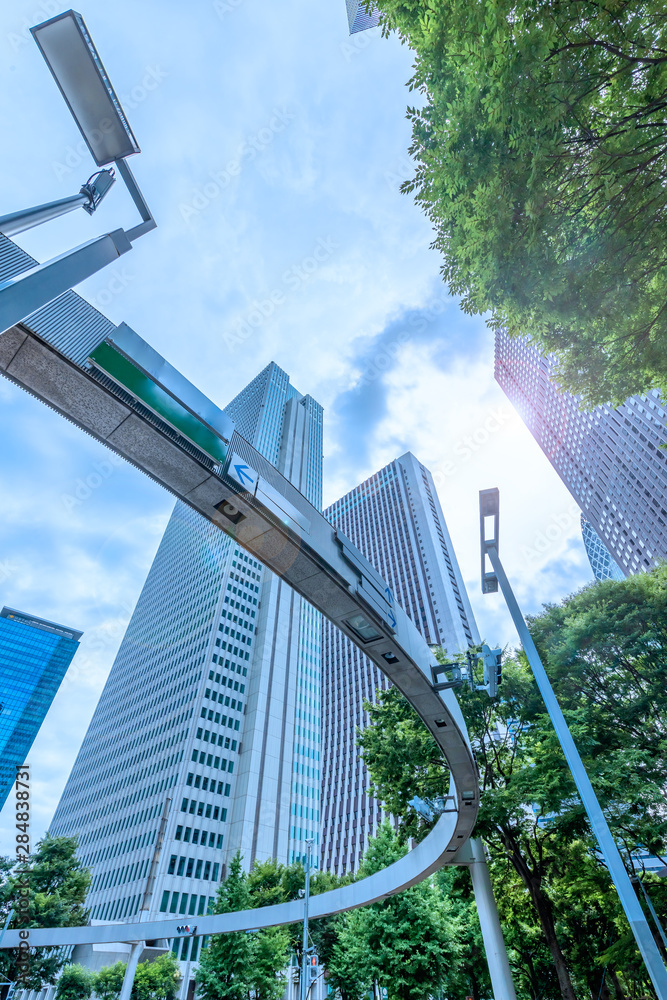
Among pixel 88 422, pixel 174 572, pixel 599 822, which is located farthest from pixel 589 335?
Answer: pixel 174 572

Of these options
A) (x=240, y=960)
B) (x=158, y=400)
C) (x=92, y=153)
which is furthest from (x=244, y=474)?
(x=240, y=960)

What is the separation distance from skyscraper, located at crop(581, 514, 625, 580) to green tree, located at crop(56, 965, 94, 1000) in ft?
375

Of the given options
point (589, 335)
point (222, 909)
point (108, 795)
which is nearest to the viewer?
point (589, 335)

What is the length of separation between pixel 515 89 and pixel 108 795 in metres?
93.0

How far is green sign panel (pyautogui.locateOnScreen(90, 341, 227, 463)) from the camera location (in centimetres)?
561

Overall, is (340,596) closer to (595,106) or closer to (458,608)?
(595,106)

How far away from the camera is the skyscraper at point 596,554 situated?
11750 centimetres

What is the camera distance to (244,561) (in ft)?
298

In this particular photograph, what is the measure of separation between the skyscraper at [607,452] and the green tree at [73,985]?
65098 mm

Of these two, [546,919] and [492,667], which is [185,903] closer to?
[546,919]

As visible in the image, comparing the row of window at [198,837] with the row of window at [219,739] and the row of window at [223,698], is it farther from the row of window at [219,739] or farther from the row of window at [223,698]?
Result: the row of window at [223,698]

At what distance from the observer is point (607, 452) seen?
3004 inches

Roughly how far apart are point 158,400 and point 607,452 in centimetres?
8326

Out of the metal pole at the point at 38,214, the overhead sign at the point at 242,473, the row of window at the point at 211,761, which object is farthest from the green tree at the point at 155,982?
the metal pole at the point at 38,214
